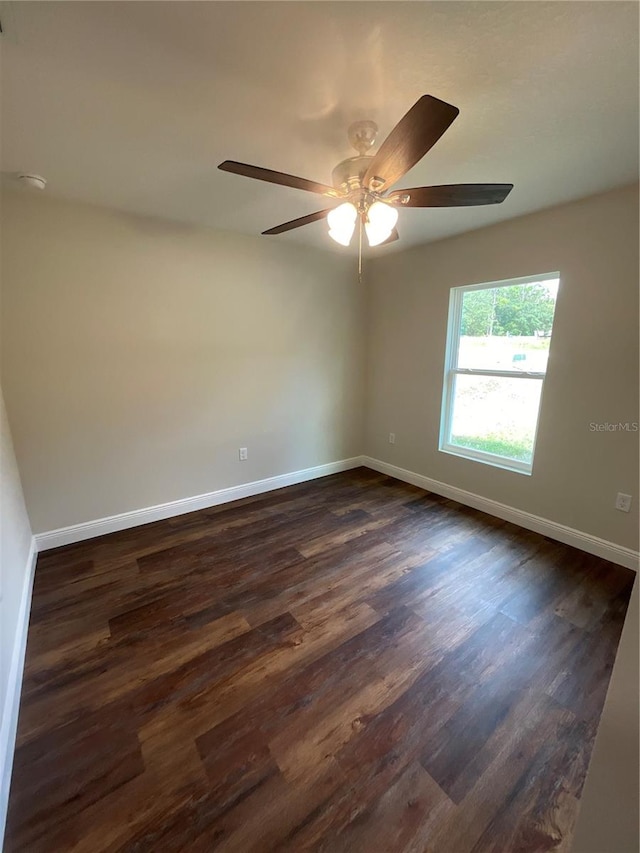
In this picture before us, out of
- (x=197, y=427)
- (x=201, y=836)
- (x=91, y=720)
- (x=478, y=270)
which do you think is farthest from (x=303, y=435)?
(x=201, y=836)

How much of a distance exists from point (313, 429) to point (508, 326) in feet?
6.80

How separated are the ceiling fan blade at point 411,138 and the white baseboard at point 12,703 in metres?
2.45

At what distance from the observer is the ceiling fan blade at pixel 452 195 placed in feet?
4.81

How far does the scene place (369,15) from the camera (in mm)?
1059

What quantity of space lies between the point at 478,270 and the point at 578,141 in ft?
4.15

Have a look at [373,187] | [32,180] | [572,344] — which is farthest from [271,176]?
[572,344]

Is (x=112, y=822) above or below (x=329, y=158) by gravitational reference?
below

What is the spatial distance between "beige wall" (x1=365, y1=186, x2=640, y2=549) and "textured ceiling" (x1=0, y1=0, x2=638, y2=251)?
366 mm

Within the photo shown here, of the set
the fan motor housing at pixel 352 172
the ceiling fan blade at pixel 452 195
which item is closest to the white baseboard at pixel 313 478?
the ceiling fan blade at pixel 452 195

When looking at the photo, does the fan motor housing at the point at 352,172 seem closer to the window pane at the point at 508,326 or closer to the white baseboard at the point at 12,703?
the window pane at the point at 508,326

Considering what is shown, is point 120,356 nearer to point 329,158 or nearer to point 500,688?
point 329,158

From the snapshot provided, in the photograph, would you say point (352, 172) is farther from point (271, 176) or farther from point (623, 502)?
point (623, 502)

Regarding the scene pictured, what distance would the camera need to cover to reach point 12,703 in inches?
54.6

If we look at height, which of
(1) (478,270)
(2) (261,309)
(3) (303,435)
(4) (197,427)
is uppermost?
(1) (478,270)
